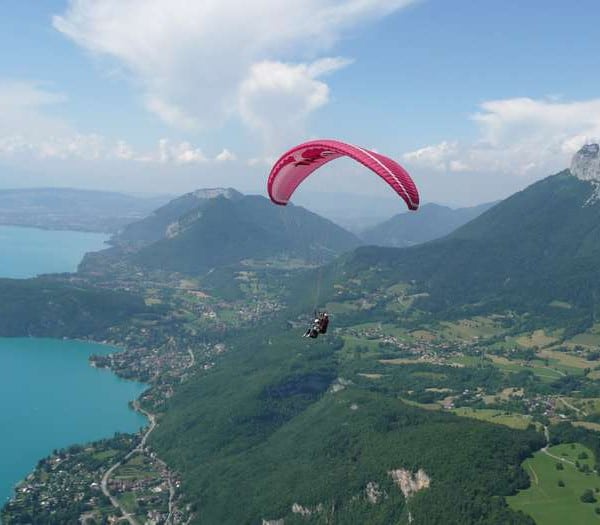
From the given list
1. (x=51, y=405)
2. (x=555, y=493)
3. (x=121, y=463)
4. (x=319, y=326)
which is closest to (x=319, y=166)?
(x=319, y=326)

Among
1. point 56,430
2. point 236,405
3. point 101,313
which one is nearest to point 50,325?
point 101,313

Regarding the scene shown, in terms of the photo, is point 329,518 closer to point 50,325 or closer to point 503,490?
point 503,490

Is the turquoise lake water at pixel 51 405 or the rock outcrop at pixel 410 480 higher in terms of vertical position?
the rock outcrop at pixel 410 480

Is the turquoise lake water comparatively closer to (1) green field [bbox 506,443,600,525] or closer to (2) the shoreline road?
(2) the shoreline road

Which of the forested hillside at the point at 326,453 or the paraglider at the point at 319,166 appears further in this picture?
the forested hillside at the point at 326,453

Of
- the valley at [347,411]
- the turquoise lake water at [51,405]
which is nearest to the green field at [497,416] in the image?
the valley at [347,411]

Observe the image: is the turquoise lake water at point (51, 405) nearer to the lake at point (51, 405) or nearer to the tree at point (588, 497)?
the lake at point (51, 405)

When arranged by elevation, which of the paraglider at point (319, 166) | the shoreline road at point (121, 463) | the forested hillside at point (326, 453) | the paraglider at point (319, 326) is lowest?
the shoreline road at point (121, 463)
